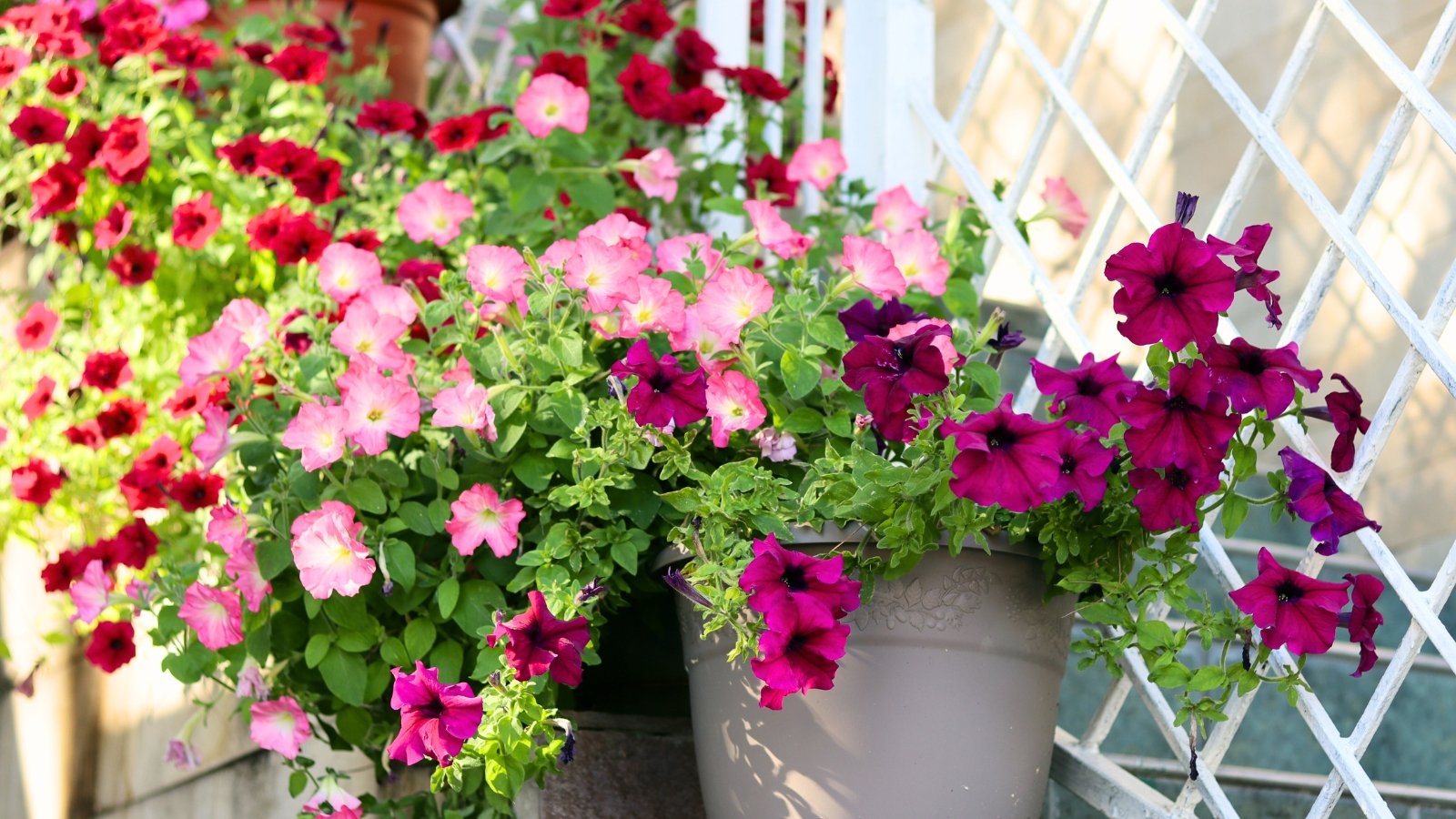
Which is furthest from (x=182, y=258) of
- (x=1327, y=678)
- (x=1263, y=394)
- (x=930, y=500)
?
(x=1327, y=678)

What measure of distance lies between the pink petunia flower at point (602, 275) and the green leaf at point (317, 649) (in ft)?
1.35

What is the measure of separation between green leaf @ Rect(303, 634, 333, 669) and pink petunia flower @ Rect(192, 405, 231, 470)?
0.20 meters

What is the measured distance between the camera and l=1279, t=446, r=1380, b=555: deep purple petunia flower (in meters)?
1.09

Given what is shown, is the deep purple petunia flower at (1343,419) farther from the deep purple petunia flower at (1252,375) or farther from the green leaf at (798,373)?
the green leaf at (798,373)

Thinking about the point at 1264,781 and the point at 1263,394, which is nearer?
the point at 1263,394

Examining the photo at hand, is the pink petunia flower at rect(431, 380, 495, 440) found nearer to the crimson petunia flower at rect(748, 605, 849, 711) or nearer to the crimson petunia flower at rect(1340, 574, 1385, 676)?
the crimson petunia flower at rect(748, 605, 849, 711)

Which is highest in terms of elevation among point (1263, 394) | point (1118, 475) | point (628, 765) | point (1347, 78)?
point (1347, 78)

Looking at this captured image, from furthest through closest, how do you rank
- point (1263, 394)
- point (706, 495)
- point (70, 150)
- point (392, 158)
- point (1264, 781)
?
1. point (392, 158)
2. point (70, 150)
3. point (1264, 781)
4. point (706, 495)
5. point (1263, 394)

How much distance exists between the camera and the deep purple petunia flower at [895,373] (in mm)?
1117

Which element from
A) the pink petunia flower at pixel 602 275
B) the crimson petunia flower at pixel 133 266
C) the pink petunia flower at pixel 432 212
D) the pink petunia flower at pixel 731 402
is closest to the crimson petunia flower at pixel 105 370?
the crimson petunia flower at pixel 133 266

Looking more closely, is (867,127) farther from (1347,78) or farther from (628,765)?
(1347,78)

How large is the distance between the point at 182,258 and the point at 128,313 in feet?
0.38

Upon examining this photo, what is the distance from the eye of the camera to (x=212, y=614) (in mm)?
1376

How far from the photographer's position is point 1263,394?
105 cm
